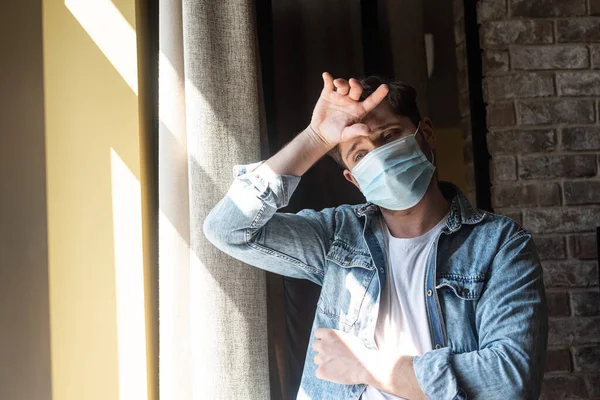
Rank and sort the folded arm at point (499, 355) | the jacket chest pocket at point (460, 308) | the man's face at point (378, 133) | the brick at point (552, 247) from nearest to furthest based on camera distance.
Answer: the folded arm at point (499, 355) → the jacket chest pocket at point (460, 308) → the man's face at point (378, 133) → the brick at point (552, 247)

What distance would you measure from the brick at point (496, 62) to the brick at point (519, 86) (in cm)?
2

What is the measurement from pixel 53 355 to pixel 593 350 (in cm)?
167

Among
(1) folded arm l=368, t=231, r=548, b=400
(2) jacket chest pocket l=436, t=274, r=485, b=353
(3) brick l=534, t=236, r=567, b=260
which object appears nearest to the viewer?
(1) folded arm l=368, t=231, r=548, b=400

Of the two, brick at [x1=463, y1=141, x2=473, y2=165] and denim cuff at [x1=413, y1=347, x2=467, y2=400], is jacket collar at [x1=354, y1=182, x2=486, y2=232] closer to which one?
denim cuff at [x1=413, y1=347, x2=467, y2=400]

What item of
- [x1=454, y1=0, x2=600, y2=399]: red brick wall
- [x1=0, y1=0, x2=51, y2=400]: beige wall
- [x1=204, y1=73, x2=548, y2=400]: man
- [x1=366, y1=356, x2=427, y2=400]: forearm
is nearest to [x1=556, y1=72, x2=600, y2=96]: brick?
[x1=454, y1=0, x2=600, y2=399]: red brick wall

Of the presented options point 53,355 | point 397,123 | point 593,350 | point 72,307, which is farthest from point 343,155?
point 593,350

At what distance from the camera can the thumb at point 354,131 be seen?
4.15 feet

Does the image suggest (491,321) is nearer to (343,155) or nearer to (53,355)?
(343,155)

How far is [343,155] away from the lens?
1.36 meters

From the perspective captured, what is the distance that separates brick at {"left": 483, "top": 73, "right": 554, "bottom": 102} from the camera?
1901 mm

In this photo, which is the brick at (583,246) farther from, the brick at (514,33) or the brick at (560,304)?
the brick at (514,33)

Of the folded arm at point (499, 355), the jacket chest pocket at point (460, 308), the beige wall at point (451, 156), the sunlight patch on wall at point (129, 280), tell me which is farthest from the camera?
the beige wall at point (451, 156)

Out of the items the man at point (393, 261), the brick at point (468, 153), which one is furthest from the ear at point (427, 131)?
the brick at point (468, 153)

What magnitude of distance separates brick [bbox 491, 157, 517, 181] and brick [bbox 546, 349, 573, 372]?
585 mm
